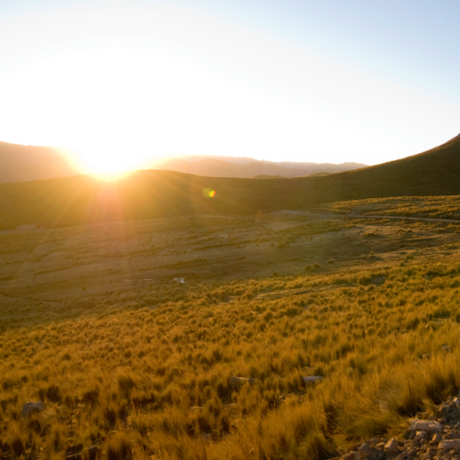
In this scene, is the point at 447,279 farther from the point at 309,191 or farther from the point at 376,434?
the point at 309,191

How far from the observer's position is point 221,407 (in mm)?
6516

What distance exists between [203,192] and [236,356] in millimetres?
82839

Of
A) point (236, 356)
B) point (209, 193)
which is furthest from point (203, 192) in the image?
point (236, 356)

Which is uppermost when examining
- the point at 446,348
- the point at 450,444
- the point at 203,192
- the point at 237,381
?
the point at 203,192

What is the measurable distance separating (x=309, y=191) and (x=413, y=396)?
8316 centimetres

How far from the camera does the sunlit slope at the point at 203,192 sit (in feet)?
243

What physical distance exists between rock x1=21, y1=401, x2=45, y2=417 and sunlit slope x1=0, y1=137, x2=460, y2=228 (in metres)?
63.7

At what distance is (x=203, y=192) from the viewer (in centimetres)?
9081

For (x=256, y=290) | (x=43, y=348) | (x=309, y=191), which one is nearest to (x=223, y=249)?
(x=256, y=290)

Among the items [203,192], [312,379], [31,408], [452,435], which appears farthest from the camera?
[203,192]

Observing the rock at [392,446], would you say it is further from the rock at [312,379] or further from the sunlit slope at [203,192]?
the sunlit slope at [203,192]

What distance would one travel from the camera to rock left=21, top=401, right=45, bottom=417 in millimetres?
7222

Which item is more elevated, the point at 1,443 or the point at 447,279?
the point at 447,279

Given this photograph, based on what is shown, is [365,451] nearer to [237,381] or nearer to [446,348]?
[446,348]
